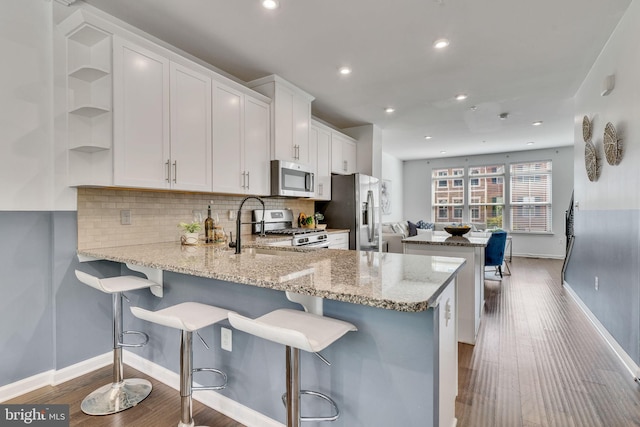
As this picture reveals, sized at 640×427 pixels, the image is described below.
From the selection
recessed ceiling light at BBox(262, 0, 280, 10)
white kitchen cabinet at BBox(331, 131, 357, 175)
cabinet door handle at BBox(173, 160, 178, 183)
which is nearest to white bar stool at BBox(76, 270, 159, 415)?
cabinet door handle at BBox(173, 160, 178, 183)

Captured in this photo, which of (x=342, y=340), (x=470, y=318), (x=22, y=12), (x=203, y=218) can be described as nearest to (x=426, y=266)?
(x=342, y=340)

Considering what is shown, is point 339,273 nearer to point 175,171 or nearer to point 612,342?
point 175,171

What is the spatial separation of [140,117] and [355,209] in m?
2.96

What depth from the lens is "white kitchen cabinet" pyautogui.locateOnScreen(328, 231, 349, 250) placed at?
4156 mm

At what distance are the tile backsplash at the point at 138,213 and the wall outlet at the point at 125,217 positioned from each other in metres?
0.02

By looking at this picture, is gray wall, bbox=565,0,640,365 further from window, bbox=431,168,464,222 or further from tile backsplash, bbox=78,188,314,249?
window, bbox=431,168,464,222

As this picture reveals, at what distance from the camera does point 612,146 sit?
8.58 feet

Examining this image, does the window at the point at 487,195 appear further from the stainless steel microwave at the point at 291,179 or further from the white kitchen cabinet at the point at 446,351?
the white kitchen cabinet at the point at 446,351

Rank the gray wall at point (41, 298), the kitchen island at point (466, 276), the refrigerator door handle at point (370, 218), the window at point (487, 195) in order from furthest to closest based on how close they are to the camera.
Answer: the window at point (487, 195)
the refrigerator door handle at point (370, 218)
the kitchen island at point (466, 276)
the gray wall at point (41, 298)

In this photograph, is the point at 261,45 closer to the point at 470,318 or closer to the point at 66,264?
the point at 66,264

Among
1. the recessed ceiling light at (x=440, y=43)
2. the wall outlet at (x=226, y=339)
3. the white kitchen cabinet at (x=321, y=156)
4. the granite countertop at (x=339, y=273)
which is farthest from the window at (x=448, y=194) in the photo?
the wall outlet at (x=226, y=339)

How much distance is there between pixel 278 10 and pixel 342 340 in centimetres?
225

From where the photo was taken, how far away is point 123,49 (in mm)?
2152

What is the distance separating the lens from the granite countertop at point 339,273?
3.52ft
